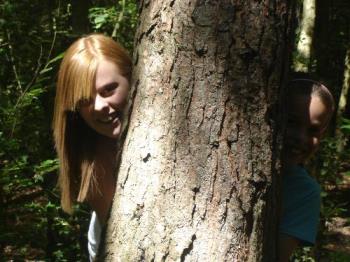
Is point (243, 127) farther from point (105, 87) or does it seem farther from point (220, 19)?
point (105, 87)

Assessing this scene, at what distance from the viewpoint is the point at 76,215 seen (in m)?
4.63

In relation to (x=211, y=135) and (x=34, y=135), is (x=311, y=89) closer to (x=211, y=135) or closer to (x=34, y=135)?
(x=211, y=135)

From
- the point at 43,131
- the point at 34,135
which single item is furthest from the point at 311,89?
the point at 43,131

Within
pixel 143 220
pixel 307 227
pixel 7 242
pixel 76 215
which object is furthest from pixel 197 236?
pixel 76 215

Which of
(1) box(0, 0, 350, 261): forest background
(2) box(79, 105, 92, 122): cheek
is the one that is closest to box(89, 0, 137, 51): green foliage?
(1) box(0, 0, 350, 261): forest background

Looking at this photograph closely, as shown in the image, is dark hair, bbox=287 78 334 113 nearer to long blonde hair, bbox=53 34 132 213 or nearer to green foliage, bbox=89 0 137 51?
long blonde hair, bbox=53 34 132 213

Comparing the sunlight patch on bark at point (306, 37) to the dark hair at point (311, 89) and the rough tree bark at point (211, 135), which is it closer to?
the dark hair at point (311, 89)

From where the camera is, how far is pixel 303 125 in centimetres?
167

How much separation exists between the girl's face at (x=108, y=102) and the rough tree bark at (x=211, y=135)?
343mm

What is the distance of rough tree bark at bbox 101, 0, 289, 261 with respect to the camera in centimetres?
124

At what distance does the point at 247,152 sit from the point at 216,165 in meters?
0.08

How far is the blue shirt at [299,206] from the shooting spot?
1.61 meters

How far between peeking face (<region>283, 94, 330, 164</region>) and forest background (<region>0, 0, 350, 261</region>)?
1.14 meters

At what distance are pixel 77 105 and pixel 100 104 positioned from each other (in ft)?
0.30
